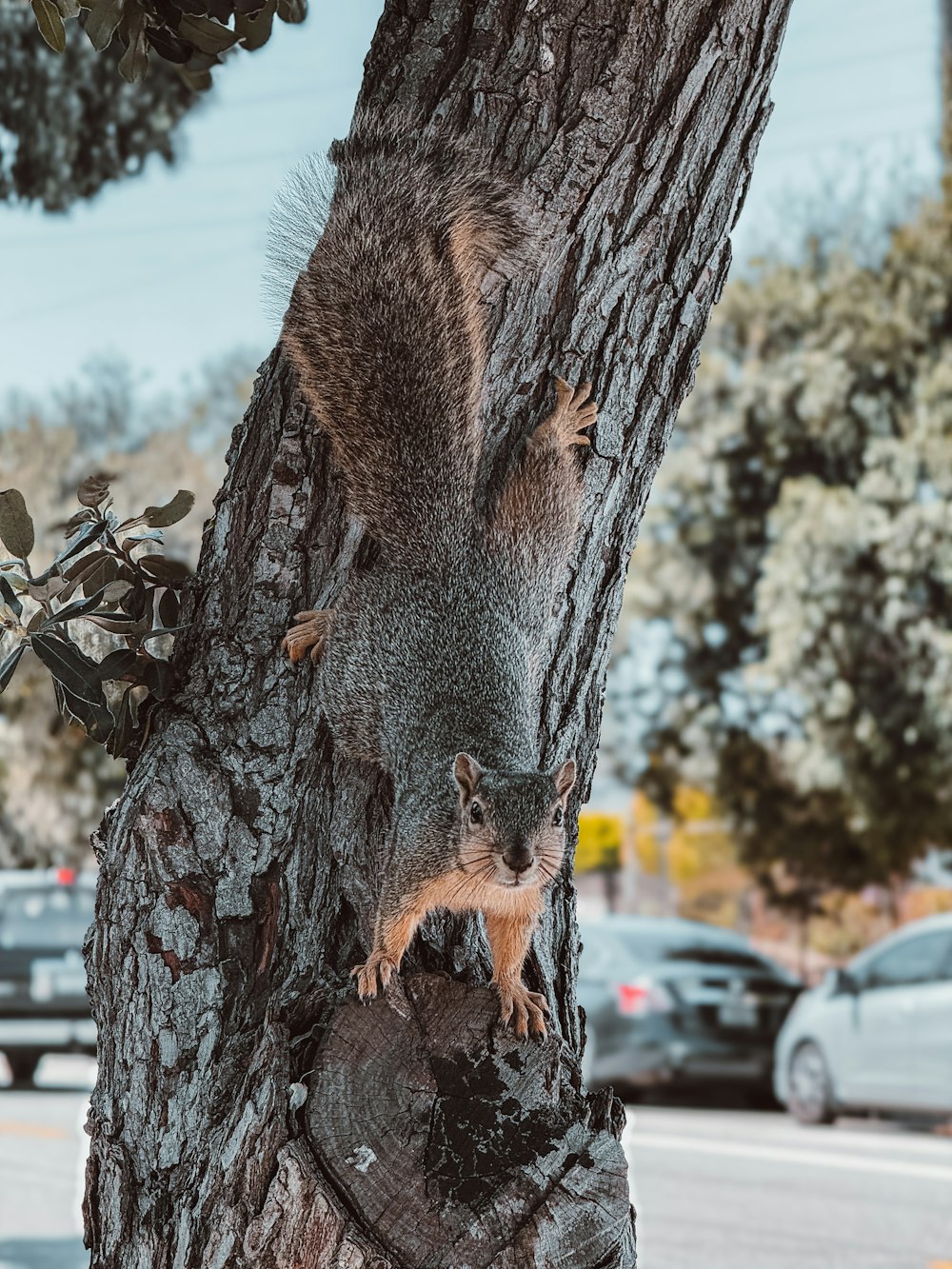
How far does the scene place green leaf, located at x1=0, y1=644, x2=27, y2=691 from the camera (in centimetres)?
245

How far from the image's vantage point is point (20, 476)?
16.4 m

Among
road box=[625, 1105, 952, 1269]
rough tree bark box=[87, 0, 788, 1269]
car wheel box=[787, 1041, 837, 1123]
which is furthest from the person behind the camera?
car wheel box=[787, 1041, 837, 1123]

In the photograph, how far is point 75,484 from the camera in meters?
17.0

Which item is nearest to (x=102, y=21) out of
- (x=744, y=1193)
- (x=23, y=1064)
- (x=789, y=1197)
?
(x=789, y=1197)

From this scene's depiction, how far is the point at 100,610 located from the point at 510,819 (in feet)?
2.83

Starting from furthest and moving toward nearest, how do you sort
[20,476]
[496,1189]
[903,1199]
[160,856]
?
[20,476] → [903,1199] → [160,856] → [496,1189]

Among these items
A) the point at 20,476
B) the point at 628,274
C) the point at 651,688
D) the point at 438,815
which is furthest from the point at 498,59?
the point at 20,476

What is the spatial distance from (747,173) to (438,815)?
112 cm

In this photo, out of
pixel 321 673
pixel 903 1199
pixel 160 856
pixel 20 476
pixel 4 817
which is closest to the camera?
pixel 160 856

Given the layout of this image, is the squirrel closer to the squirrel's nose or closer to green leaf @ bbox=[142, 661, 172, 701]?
the squirrel's nose

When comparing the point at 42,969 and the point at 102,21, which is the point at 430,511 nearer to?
the point at 102,21

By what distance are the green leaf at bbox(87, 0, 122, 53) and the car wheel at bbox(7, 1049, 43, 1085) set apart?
423 inches

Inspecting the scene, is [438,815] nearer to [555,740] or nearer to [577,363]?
[555,740]

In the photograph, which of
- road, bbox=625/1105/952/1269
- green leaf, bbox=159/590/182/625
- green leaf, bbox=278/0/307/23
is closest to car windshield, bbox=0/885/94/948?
road, bbox=625/1105/952/1269
